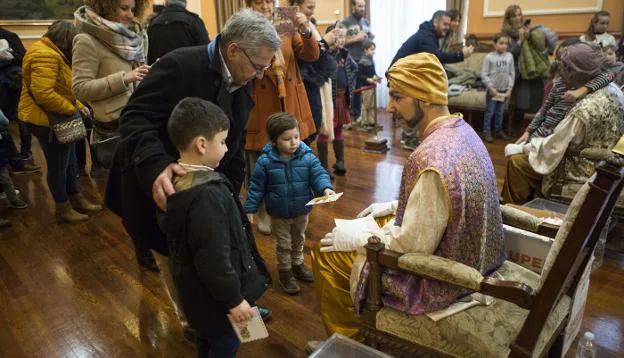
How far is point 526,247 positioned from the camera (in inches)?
70.6

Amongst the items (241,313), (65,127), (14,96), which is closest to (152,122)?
(241,313)

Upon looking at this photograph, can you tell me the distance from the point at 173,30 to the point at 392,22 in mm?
5810

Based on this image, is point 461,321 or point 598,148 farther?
point 598,148

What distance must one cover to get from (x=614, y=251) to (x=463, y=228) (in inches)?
80.8

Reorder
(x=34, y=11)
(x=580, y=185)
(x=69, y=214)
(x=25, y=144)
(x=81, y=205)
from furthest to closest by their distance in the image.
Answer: (x=34, y=11) < (x=25, y=144) < (x=81, y=205) < (x=69, y=214) < (x=580, y=185)

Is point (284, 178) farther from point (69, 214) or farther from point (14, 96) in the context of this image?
point (14, 96)

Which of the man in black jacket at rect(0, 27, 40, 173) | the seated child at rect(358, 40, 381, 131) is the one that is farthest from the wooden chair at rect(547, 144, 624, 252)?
the man in black jacket at rect(0, 27, 40, 173)

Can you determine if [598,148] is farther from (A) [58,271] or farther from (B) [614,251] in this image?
(A) [58,271]

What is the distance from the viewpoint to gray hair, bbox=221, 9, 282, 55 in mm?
1518

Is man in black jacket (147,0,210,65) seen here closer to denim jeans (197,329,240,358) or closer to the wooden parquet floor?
the wooden parquet floor

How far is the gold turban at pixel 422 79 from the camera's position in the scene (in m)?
1.59

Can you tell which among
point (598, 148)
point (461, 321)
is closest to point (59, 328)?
point (461, 321)

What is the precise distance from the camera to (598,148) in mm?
2678

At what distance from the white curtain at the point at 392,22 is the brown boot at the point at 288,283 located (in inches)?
222
